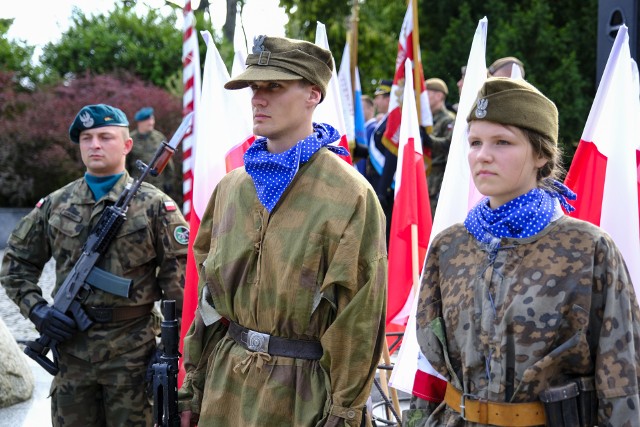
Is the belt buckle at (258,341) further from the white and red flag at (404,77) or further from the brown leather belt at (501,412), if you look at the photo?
the white and red flag at (404,77)

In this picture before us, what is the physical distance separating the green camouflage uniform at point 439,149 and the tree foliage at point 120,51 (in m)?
12.9

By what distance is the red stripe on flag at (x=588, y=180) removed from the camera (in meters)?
3.81

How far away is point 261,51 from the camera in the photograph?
3160 mm

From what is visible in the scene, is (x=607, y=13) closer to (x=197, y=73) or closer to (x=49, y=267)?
(x=197, y=73)

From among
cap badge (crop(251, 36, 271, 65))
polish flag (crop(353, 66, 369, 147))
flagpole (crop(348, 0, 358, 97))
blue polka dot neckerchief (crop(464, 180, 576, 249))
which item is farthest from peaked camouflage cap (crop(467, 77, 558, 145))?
polish flag (crop(353, 66, 369, 147))

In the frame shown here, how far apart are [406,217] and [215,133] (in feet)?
4.56

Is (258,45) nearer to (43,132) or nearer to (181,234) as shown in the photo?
(181,234)

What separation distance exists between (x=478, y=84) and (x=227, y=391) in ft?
6.98

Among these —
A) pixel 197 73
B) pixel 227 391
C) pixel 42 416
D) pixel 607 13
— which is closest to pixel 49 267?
pixel 42 416

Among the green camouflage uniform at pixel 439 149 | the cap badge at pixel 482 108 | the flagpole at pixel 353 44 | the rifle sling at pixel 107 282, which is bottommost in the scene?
the rifle sling at pixel 107 282

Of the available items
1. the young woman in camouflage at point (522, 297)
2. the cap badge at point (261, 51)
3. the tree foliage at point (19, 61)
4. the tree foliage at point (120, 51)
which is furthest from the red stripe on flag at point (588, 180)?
the tree foliage at point (120, 51)

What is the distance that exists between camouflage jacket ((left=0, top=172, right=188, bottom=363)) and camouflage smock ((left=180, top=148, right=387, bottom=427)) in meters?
1.25

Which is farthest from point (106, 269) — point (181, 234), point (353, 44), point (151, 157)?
point (151, 157)

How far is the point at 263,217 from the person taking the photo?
123 inches
